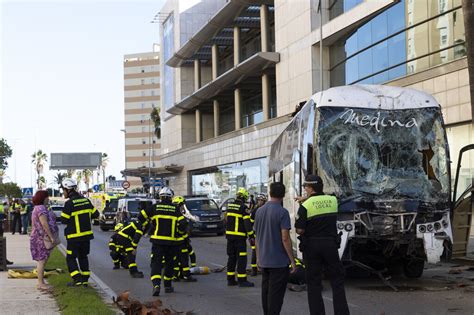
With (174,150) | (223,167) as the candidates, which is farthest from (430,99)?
(174,150)

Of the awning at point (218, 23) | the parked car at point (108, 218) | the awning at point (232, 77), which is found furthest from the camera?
the awning at point (218, 23)

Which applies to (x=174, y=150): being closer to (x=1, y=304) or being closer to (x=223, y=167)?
(x=223, y=167)

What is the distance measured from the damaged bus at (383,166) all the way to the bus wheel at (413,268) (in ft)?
2.48

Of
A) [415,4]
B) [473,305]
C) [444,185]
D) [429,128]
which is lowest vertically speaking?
[473,305]

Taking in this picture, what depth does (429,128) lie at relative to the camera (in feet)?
42.6

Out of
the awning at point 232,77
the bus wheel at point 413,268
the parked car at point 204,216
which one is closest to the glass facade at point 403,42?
the awning at point 232,77

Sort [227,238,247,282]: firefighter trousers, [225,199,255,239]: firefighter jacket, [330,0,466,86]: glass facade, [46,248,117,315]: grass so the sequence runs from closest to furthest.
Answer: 1. [46,248,117,315]: grass
2. [227,238,247,282]: firefighter trousers
3. [225,199,255,239]: firefighter jacket
4. [330,0,466,86]: glass facade

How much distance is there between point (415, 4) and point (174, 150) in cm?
4459

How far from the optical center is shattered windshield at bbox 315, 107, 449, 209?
500 inches

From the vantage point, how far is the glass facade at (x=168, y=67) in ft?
236

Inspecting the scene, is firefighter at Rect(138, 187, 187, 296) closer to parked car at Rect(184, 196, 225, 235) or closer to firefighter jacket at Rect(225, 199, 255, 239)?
firefighter jacket at Rect(225, 199, 255, 239)

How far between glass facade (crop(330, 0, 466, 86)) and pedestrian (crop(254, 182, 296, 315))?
18903 mm

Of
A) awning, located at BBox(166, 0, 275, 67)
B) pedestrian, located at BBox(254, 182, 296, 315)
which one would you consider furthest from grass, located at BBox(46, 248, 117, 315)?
awning, located at BBox(166, 0, 275, 67)

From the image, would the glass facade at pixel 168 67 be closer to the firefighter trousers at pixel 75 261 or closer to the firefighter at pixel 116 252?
the firefighter at pixel 116 252
